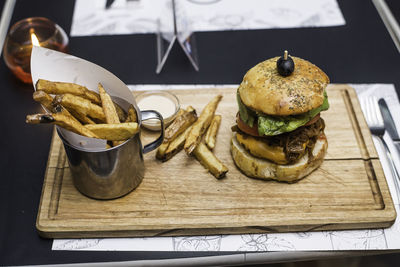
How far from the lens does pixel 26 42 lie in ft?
10.8

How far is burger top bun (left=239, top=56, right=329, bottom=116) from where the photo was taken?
2410mm

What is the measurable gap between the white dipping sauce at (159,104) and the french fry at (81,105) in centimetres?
69

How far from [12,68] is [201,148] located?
1.56 metres

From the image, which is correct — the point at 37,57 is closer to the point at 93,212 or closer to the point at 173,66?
the point at 93,212

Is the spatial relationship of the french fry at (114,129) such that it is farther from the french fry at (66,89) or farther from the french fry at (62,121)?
the french fry at (66,89)

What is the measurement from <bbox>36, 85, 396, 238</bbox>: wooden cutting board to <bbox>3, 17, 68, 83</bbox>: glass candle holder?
693mm

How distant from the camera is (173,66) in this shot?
139 inches

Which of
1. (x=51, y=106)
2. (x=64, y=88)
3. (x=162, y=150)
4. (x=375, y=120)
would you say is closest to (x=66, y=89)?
(x=64, y=88)

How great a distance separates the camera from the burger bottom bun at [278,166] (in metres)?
2.64

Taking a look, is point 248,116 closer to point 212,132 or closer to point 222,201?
point 212,132

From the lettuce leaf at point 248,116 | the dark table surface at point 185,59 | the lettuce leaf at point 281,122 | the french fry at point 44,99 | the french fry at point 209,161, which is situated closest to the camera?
the french fry at point 44,99

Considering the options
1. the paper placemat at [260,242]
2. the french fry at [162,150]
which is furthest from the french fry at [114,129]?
the paper placemat at [260,242]

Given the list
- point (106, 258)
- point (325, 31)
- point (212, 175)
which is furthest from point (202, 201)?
point (325, 31)

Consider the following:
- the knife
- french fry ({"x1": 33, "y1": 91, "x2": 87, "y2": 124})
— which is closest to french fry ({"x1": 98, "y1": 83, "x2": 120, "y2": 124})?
french fry ({"x1": 33, "y1": 91, "x2": 87, "y2": 124})
